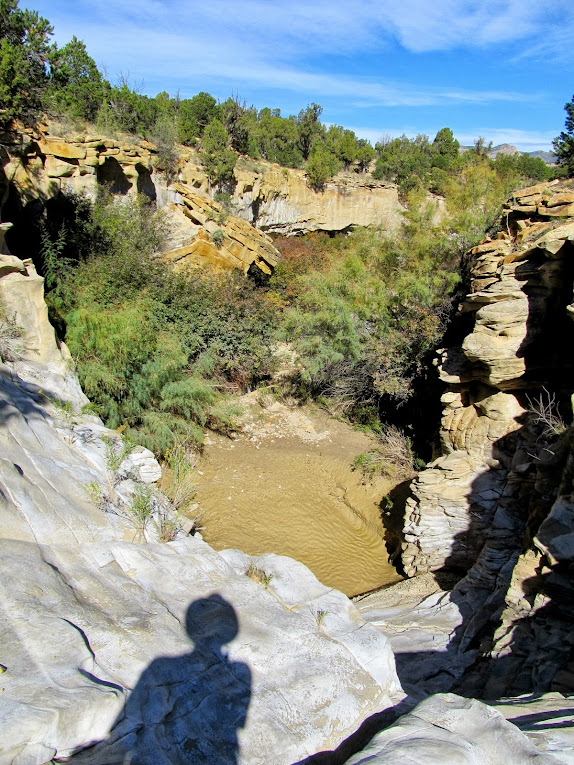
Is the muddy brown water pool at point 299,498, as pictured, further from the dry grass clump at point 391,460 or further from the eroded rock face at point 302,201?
the eroded rock face at point 302,201

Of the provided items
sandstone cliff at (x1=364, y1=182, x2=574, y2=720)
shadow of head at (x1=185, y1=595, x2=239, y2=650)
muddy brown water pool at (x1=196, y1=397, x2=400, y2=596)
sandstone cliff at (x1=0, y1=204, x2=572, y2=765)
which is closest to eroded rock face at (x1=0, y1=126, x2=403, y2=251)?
muddy brown water pool at (x1=196, y1=397, x2=400, y2=596)

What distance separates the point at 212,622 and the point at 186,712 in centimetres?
80

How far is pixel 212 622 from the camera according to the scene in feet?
12.1

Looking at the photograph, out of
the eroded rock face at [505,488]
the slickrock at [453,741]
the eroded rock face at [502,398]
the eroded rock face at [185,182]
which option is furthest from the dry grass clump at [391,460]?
the slickrock at [453,741]

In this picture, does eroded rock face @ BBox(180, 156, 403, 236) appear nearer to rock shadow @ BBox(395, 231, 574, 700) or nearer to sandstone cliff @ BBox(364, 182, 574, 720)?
sandstone cliff @ BBox(364, 182, 574, 720)

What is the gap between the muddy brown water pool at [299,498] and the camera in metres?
8.81

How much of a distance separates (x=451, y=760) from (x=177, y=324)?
37.6 ft

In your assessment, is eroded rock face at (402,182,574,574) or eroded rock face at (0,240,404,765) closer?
eroded rock face at (0,240,404,765)

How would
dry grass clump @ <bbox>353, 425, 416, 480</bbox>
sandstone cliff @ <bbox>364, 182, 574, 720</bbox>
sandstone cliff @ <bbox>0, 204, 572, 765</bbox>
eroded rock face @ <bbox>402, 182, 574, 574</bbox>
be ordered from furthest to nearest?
dry grass clump @ <bbox>353, 425, 416, 480</bbox> → eroded rock face @ <bbox>402, 182, 574, 574</bbox> → sandstone cliff @ <bbox>364, 182, 574, 720</bbox> → sandstone cliff @ <bbox>0, 204, 572, 765</bbox>

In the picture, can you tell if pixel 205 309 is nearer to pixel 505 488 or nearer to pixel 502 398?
pixel 502 398

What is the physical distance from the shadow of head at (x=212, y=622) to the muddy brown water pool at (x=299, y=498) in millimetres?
4702

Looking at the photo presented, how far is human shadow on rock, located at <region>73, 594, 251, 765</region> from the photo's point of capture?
2541 mm

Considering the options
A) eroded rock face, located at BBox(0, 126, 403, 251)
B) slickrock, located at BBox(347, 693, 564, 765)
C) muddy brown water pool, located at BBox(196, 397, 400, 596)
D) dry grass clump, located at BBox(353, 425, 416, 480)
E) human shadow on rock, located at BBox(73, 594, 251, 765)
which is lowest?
muddy brown water pool, located at BBox(196, 397, 400, 596)

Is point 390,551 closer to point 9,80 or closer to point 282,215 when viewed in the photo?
point 9,80
